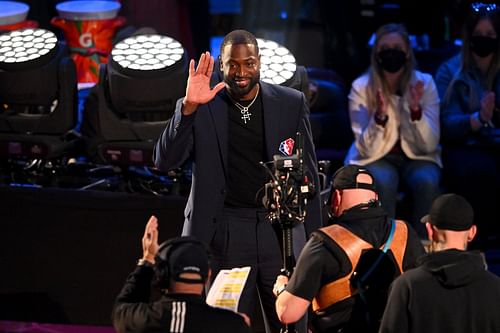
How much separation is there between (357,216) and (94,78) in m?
3.38

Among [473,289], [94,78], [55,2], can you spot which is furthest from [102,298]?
[55,2]

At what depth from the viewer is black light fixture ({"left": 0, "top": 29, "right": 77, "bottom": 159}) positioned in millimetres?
6895

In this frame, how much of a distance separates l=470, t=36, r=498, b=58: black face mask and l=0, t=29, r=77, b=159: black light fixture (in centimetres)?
234

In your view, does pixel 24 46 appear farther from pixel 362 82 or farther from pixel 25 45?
pixel 362 82

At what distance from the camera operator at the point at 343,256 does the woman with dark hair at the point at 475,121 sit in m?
2.49

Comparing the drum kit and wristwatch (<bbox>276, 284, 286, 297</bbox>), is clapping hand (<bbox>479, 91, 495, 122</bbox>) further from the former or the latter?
wristwatch (<bbox>276, 284, 286, 297</bbox>)

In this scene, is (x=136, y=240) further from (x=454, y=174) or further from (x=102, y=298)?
(x=454, y=174)

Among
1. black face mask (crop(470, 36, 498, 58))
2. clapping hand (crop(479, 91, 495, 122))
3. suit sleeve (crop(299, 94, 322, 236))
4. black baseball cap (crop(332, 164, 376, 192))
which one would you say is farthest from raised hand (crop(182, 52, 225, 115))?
black face mask (crop(470, 36, 498, 58))

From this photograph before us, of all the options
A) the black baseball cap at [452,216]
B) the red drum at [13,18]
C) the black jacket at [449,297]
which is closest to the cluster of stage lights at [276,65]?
the black baseball cap at [452,216]

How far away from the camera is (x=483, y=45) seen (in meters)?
7.60

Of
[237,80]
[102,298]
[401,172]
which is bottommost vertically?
[102,298]

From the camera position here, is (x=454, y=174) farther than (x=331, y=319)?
Yes

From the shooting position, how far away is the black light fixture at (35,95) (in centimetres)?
689

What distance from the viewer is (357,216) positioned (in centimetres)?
502
